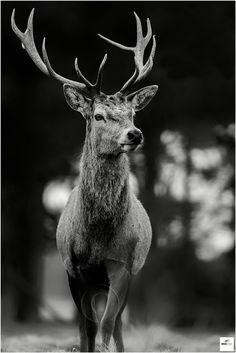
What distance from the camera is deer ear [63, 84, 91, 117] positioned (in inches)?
231

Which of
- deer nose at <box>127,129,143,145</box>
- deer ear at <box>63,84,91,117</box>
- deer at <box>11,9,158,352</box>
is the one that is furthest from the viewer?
deer ear at <box>63,84,91,117</box>

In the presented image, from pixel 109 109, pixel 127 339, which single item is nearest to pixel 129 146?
pixel 109 109

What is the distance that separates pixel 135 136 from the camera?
5.21m

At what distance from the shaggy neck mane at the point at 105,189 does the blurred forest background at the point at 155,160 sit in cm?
509

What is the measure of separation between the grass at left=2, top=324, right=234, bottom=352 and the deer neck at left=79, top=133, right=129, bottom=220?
111 centimetres

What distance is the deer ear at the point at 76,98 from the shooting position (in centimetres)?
586

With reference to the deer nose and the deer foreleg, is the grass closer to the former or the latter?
the deer foreleg

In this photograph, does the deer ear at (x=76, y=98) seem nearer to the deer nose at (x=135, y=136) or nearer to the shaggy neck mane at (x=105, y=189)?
the shaggy neck mane at (x=105, y=189)

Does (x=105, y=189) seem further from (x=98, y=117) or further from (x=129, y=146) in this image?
(x=98, y=117)

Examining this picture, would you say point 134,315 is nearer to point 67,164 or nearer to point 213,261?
point 213,261

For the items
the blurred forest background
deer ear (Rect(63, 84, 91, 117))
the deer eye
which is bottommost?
the deer eye

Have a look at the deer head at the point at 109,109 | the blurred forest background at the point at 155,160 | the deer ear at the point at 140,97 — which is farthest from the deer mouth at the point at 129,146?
the blurred forest background at the point at 155,160

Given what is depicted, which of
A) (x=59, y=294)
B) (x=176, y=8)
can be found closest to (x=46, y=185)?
(x=59, y=294)

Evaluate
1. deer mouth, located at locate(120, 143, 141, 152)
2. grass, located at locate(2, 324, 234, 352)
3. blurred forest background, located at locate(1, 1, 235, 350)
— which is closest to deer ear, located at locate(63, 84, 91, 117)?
deer mouth, located at locate(120, 143, 141, 152)
